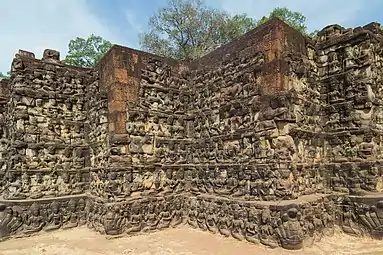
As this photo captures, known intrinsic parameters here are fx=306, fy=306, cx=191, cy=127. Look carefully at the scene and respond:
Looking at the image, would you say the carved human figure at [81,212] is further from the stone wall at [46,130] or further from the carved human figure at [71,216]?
the stone wall at [46,130]

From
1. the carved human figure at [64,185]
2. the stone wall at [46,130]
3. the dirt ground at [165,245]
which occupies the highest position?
the stone wall at [46,130]

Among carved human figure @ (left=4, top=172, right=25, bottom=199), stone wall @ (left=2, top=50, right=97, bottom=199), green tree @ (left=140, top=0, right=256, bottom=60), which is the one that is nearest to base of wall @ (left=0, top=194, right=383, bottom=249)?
carved human figure @ (left=4, top=172, right=25, bottom=199)

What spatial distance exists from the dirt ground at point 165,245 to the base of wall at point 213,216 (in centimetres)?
21

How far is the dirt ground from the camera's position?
18.1 ft

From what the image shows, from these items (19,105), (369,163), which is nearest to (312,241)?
(369,163)

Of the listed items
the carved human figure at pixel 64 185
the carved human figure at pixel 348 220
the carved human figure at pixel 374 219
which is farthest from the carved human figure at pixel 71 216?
the carved human figure at pixel 374 219

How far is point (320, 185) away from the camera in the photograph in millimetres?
6918

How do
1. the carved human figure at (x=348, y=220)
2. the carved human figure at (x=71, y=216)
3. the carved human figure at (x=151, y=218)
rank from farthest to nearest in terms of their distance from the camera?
1. the carved human figure at (x=71, y=216)
2. the carved human figure at (x=151, y=218)
3. the carved human figure at (x=348, y=220)

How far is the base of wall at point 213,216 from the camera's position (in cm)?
565

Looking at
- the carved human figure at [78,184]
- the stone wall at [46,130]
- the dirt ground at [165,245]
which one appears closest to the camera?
the dirt ground at [165,245]

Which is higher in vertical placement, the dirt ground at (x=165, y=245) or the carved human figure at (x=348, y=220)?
the carved human figure at (x=348, y=220)

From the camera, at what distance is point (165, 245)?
6043 mm

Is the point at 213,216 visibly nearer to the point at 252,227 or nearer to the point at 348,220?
the point at 252,227

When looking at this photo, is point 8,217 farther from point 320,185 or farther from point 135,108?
point 320,185
